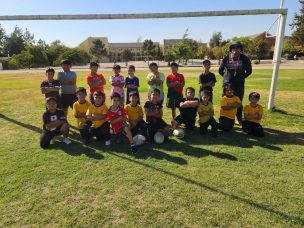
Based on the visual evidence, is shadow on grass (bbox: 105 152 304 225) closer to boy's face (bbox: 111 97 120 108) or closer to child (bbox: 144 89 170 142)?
child (bbox: 144 89 170 142)

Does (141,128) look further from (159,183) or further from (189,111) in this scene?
(159,183)

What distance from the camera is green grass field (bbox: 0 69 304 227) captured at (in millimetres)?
3322

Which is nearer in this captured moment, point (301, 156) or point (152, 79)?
point (301, 156)

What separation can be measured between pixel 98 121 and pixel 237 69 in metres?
3.61

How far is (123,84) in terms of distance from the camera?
7012 mm

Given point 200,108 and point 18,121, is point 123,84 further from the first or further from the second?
point 18,121

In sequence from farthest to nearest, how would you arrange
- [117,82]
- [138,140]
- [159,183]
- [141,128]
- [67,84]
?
[117,82] → [67,84] → [141,128] → [138,140] → [159,183]

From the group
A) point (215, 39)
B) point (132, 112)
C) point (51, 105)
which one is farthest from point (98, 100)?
point (215, 39)

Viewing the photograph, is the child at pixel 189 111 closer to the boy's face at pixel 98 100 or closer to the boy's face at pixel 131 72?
the boy's face at pixel 131 72

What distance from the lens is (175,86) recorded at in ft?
21.9

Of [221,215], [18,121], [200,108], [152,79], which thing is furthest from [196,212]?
[18,121]

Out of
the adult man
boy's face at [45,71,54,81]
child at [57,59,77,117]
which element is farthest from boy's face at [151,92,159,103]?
boy's face at [45,71,54,81]

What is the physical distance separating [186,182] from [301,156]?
96.1 inches

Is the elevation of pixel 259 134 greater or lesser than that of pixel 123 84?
lesser
